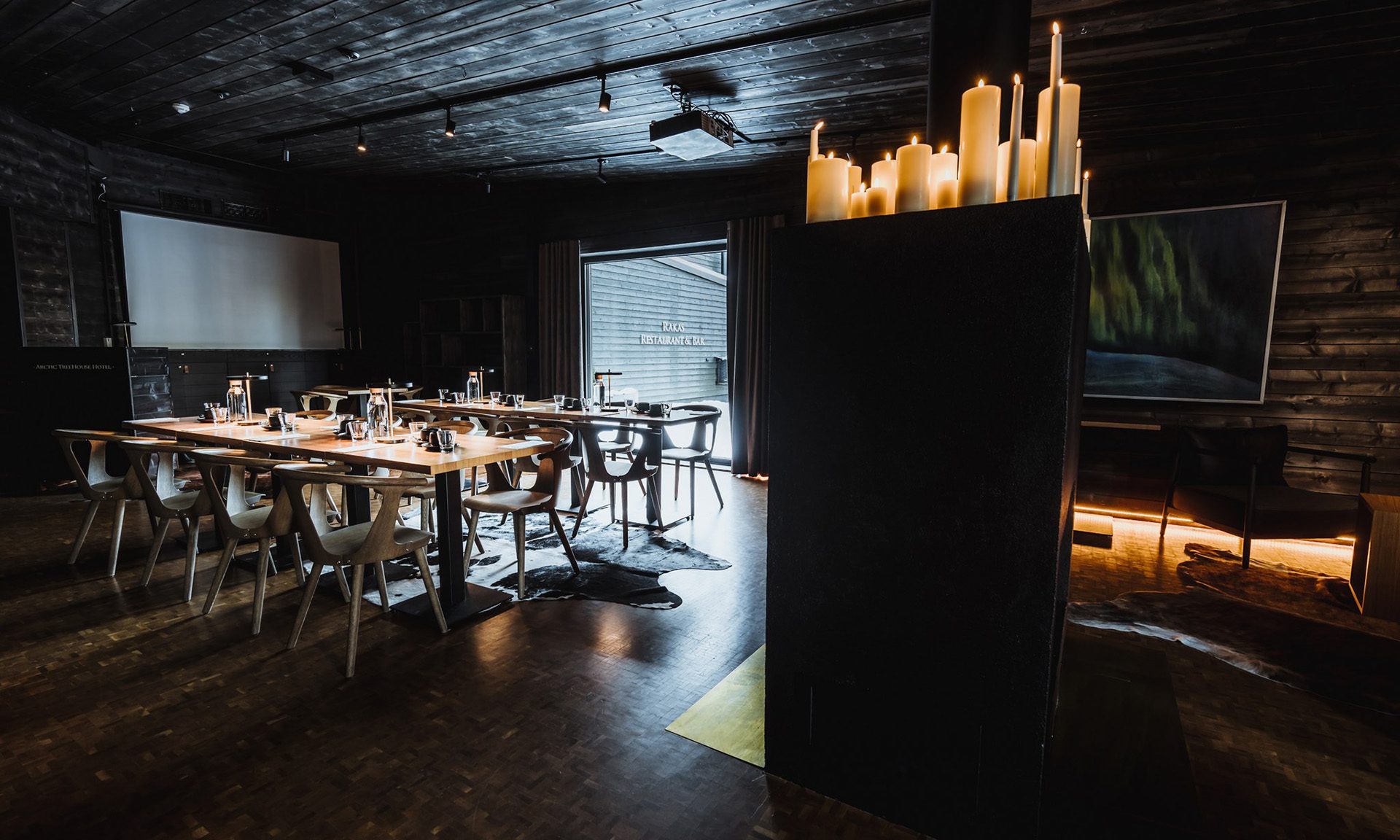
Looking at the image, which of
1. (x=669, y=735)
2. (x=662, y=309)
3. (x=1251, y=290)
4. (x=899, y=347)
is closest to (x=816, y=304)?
(x=899, y=347)

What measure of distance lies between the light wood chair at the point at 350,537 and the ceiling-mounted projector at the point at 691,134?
Answer: 315 cm

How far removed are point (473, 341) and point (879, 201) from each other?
7534 mm

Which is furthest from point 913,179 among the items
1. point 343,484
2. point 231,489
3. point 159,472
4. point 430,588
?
point 159,472

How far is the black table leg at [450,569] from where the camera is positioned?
3.08 meters

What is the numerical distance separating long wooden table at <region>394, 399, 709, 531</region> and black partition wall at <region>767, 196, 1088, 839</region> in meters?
2.72

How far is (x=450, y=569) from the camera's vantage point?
3141 millimetres

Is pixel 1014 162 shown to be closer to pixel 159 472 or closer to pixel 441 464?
pixel 441 464

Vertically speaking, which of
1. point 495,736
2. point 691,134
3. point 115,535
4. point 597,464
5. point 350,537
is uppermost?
point 691,134

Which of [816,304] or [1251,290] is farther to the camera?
[1251,290]

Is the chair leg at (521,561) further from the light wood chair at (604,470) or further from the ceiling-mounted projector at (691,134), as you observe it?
the ceiling-mounted projector at (691,134)

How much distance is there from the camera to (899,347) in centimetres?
169

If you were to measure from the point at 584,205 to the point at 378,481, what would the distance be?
19.2 feet

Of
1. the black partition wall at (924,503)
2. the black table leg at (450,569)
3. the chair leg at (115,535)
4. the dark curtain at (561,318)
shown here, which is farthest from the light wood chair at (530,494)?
the dark curtain at (561,318)

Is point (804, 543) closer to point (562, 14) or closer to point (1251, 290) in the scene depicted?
point (562, 14)
